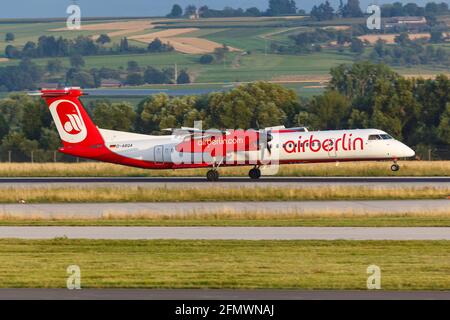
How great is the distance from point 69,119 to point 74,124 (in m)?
0.36

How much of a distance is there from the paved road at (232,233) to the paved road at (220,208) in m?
4.89

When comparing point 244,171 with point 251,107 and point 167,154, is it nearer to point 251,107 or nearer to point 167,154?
point 167,154

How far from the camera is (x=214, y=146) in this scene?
57.3 meters

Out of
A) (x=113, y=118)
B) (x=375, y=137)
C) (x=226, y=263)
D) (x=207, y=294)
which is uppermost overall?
(x=207, y=294)

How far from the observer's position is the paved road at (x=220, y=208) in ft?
127

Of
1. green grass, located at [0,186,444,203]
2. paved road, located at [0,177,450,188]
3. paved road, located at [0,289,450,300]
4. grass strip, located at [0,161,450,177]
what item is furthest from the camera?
grass strip, located at [0,161,450,177]

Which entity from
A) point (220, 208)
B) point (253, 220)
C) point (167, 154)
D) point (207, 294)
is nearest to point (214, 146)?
point (167, 154)

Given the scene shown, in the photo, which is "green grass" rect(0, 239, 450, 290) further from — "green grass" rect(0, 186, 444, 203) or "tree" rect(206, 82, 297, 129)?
"tree" rect(206, 82, 297, 129)

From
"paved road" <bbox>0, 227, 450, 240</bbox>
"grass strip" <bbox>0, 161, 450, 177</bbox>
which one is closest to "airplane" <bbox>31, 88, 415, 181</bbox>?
"grass strip" <bbox>0, 161, 450, 177</bbox>

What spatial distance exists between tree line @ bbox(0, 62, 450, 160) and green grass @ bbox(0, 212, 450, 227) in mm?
48274

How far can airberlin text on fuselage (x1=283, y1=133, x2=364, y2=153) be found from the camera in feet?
186

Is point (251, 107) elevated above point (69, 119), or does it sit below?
below

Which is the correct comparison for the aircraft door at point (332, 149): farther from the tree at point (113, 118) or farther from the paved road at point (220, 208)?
the tree at point (113, 118)

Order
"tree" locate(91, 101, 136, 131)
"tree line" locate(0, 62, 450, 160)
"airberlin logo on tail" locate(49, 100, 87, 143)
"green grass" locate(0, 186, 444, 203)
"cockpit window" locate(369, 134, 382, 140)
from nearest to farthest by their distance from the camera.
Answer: "green grass" locate(0, 186, 444, 203) < "airberlin logo on tail" locate(49, 100, 87, 143) < "cockpit window" locate(369, 134, 382, 140) < "tree line" locate(0, 62, 450, 160) < "tree" locate(91, 101, 136, 131)
